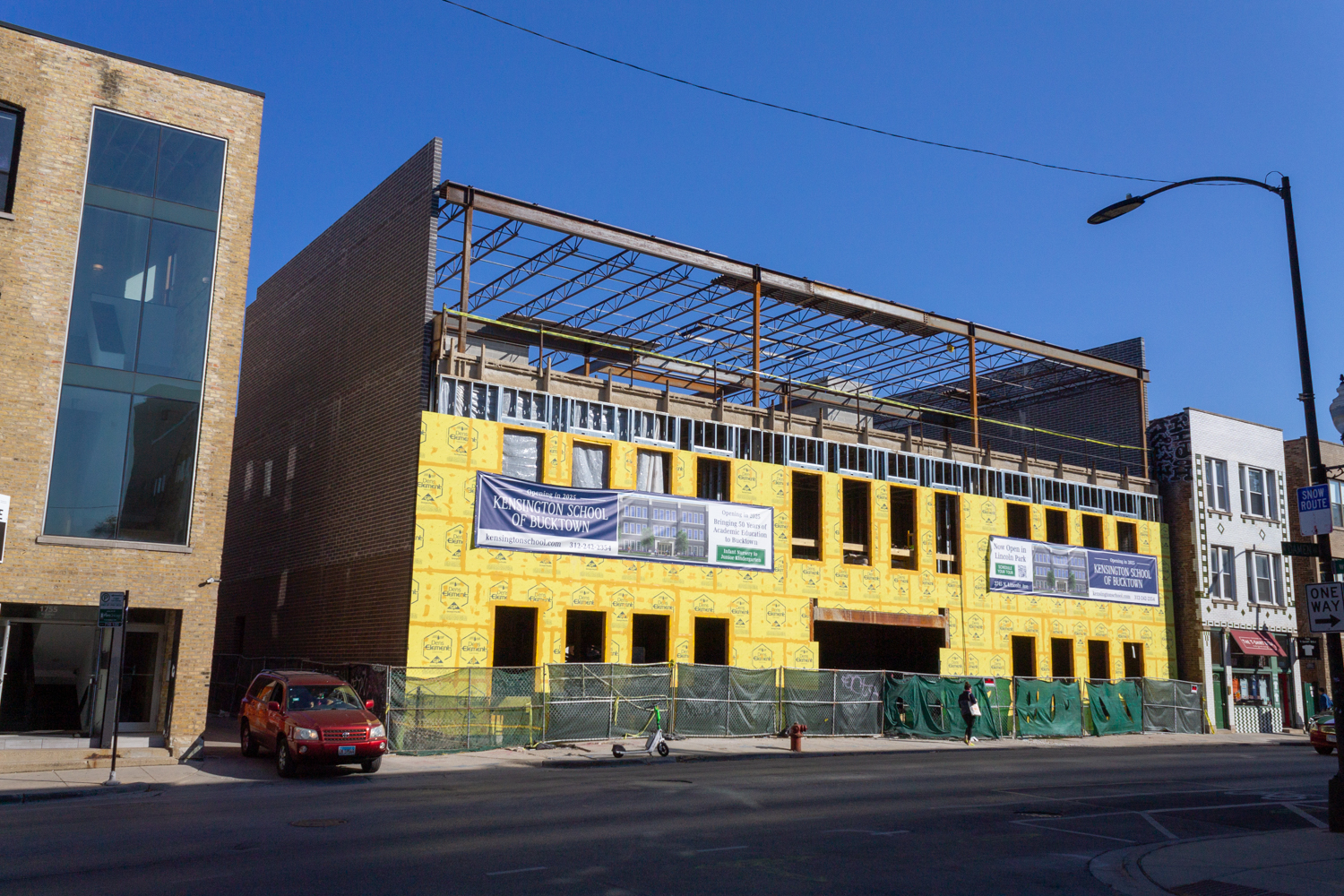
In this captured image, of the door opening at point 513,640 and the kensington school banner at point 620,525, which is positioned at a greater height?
the kensington school banner at point 620,525

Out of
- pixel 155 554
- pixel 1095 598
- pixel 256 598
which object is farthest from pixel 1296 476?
pixel 155 554

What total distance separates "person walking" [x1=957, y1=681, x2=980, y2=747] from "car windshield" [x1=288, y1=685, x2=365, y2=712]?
17222 mm

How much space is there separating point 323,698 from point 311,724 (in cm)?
148

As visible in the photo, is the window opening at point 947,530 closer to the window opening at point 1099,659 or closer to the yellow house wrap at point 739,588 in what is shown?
the yellow house wrap at point 739,588

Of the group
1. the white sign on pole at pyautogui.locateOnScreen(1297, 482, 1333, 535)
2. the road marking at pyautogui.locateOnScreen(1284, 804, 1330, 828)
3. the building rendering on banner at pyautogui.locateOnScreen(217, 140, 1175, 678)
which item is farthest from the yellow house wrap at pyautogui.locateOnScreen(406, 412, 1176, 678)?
the white sign on pole at pyautogui.locateOnScreen(1297, 482, 1333, 535)

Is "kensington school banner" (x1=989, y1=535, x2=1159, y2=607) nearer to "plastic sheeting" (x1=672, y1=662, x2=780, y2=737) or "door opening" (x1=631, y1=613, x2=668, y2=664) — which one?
"plastic sheeting" (x1=672, y1=662, x2=780, y2=737)

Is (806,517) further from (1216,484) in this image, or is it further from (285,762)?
(285,762)

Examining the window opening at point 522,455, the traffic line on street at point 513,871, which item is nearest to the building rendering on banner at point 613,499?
the window opening at point 522,455

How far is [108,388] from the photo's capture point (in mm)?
22297

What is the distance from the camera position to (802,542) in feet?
105

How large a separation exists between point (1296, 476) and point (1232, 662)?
1234cm

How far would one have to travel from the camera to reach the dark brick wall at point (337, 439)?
88.9ft

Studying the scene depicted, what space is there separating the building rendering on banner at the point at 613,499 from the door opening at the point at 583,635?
0.09 meters

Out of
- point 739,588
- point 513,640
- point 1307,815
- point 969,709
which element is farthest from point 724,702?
point 1307,815
